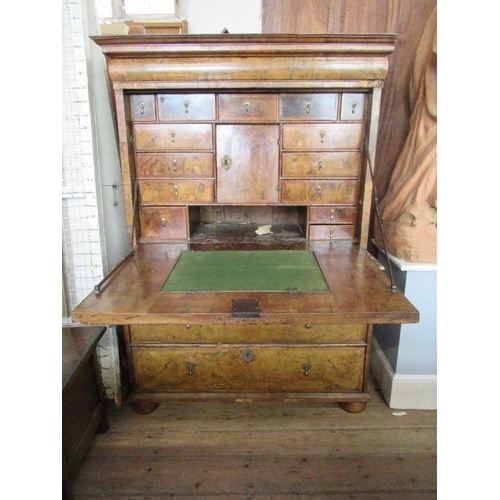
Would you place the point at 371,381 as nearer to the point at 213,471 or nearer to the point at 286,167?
the point at 213,471

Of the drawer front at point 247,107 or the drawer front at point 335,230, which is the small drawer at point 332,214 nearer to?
the drawer front at point 335,230

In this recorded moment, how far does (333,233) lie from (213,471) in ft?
4.13

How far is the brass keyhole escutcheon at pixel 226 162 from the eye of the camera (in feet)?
5.73

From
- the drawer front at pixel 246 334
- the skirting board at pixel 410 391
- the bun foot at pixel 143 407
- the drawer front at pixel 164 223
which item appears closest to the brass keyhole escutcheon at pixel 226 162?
the drawer front at pixel 164 223

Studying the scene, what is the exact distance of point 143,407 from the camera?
1.88 meters

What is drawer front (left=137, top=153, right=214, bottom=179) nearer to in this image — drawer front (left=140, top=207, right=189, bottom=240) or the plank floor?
drawer front (left=140, top=207, right=189, bottom=240)

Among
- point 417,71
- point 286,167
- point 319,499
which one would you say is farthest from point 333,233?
point 319,499

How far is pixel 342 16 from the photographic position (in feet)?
6.46

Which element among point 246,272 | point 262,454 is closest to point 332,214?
point 246,272

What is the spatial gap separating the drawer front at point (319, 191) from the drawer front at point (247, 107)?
34 cm

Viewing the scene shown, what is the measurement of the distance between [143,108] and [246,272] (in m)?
0.94

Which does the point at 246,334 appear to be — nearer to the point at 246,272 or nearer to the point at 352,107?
the point at 246,272

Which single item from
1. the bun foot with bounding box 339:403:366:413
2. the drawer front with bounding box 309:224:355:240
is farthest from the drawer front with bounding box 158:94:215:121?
the bun foot with bounding box 339:403:366:413

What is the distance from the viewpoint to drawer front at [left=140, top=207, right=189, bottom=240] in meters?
1.79
